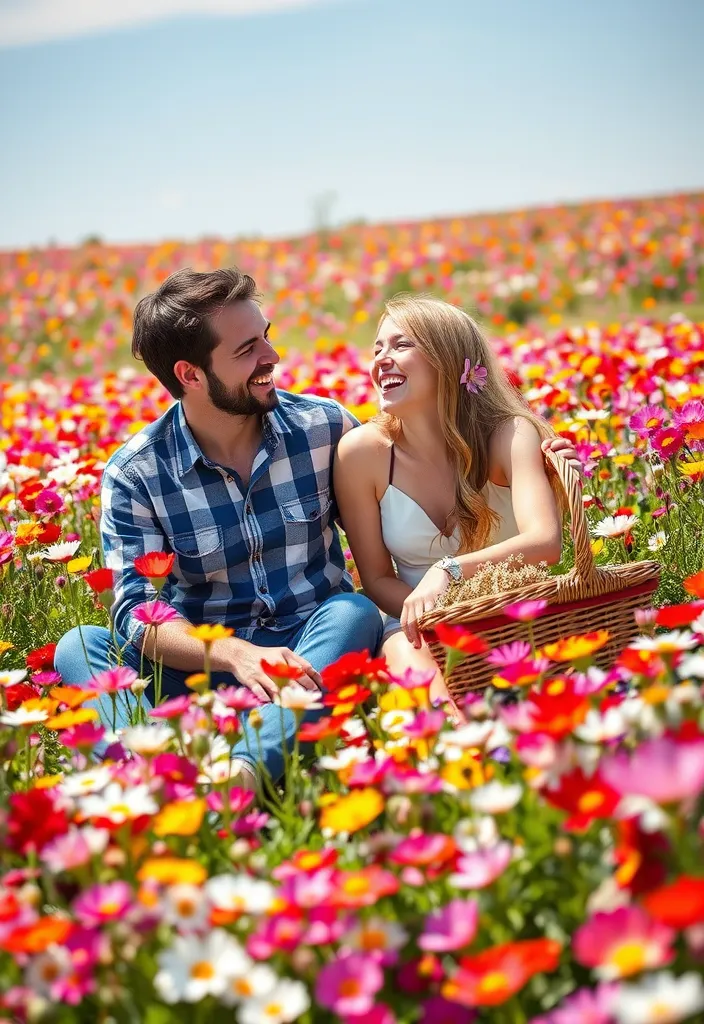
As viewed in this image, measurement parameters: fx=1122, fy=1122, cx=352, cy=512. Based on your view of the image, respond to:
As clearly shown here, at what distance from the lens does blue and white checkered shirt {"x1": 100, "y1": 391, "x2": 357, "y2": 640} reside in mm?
2963

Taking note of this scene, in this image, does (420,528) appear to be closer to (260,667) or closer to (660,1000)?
(260,667)

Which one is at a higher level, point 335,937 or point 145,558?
point 145,558

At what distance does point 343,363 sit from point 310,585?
2.74 m

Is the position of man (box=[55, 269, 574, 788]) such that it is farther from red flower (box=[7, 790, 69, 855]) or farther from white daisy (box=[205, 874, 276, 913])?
white daisy (box=[205, 874, 276, 913])

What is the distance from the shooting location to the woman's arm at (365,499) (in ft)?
10.1

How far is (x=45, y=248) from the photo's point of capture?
60.9 ft

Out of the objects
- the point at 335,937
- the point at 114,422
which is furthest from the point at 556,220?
the point at 335,937

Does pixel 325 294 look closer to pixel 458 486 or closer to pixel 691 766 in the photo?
pixel 458 486

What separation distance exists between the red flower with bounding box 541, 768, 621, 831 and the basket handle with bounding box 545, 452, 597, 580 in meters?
1.10

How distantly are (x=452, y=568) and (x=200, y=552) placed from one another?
72cm

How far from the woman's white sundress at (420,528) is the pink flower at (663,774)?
1857mm

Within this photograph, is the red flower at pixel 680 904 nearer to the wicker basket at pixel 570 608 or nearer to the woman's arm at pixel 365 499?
the wicker basket at pixel 570 608

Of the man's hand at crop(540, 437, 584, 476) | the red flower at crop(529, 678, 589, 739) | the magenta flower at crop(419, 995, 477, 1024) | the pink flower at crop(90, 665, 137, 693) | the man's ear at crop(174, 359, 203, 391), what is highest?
the man's ear at crop(174, 359, 203, 391)

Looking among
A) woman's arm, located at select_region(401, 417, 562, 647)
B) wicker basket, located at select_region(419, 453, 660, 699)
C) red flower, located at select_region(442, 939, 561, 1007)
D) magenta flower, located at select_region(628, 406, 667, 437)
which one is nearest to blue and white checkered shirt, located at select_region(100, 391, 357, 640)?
woman's arm, located at select_region(401, 417, 562, 647)
